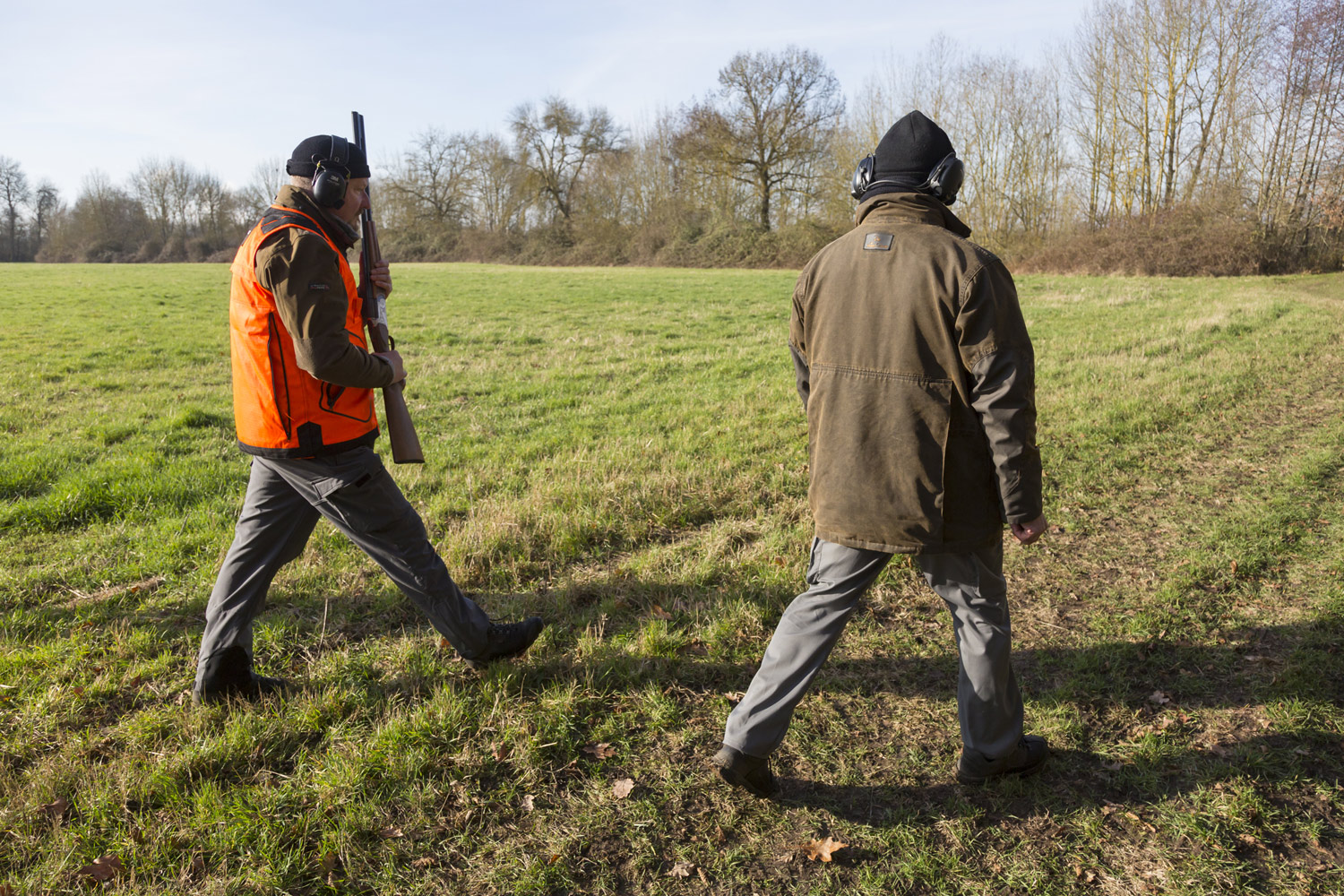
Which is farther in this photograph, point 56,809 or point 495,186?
point 495,186

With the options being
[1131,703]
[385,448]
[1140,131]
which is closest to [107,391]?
[385,448]

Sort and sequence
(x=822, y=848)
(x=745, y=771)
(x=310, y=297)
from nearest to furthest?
(x=822, y=848) < (x=745, y=771) < (x=310, y=297)

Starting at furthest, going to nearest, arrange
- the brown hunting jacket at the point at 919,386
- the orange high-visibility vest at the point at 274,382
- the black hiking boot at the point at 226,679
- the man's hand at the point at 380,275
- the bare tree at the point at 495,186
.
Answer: the bare tree at the point at 495,186, the man's hand at the point at 380,275, the black hiking boot at the point at 226,679, the orange high-visibility vest at the point at 274,382, the brown hunting jacket at the point at 919,386

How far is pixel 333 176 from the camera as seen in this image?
3400 millimetres

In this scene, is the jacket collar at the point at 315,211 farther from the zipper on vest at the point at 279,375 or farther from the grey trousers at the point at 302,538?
the grey trousers at the point at 302,538

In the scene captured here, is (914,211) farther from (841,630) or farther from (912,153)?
(841,630)

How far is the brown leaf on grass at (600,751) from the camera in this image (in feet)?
11.3

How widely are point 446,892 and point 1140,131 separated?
4209cm

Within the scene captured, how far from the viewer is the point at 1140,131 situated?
34938 mm

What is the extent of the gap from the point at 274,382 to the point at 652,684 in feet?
7.49

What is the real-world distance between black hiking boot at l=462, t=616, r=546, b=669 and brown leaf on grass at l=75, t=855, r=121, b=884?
155 centimetres

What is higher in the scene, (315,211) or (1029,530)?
(315,211)

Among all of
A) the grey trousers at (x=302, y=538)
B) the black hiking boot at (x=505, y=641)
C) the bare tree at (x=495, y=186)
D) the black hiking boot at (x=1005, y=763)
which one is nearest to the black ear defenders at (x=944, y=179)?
the black hiking boot at (x=1005, y=763)

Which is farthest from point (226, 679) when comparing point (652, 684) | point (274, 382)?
point (652, 684)
